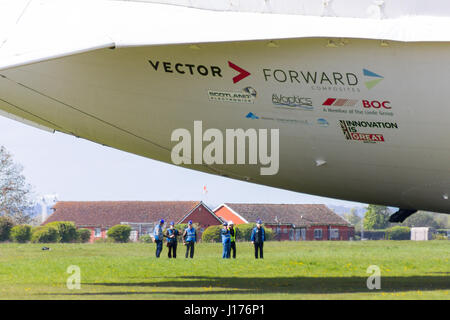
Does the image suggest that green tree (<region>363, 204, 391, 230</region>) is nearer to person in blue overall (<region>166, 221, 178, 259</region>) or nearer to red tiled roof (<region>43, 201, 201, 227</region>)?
red tiled roof (<region>43, 201, 201, 227</region>)

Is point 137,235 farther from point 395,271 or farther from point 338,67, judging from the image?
point 338,67

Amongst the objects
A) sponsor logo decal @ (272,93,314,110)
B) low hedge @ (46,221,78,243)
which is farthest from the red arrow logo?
low hedge @ (46,221,78,243)

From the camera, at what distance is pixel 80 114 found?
57.8 feet

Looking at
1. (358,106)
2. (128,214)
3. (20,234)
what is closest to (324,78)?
(358,106)

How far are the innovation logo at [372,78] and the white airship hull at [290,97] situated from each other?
2 centimetres

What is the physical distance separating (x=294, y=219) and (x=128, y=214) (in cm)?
2588

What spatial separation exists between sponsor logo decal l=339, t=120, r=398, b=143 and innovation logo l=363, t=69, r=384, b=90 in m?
0.93

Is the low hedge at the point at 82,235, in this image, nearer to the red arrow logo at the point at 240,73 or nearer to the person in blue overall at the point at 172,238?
the person in blue overall at the point at 172,238

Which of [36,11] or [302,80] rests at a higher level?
[36,11]

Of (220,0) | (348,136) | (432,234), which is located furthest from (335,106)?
(432,234)

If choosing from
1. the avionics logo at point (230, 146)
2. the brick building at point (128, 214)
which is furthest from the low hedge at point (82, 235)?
the avionics logo at point (230, 146)

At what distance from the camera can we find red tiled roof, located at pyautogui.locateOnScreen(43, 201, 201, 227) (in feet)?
370

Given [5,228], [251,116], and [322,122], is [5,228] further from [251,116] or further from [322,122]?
[322,122]

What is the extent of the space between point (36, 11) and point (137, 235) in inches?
3449
